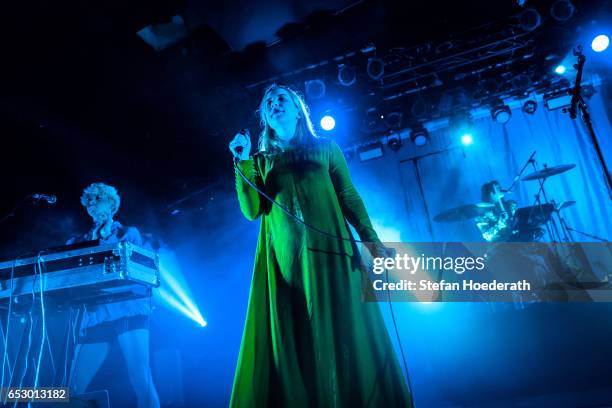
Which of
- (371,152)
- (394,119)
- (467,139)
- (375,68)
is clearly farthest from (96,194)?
(467,139)

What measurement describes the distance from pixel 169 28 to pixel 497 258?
18.6 ft

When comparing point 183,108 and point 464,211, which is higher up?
point 183,108

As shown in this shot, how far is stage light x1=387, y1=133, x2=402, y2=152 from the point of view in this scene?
805cm

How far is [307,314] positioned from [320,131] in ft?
17.7

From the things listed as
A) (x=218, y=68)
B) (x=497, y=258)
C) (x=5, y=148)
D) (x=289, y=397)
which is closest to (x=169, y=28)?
(x=218, y=68)

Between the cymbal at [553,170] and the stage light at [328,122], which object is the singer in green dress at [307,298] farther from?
the cymbal at [553,170]

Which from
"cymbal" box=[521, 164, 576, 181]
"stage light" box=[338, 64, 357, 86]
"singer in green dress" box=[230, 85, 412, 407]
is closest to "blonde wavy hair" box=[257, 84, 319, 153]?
"singer in green dress" box=[230, 85, 412, 407]

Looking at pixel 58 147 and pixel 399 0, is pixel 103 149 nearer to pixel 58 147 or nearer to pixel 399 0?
pixel 58 147

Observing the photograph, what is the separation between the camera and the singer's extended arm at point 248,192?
7.50 feet

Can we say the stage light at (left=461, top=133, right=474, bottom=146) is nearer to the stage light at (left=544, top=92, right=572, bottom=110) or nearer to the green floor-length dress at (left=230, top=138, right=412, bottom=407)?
the stage light at (left=544, top=92, right=572, bottom=110)

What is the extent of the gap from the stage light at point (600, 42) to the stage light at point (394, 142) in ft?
10.7

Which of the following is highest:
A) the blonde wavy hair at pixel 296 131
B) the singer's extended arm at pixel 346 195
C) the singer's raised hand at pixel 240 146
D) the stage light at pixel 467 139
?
the stage light at pixel 467 139

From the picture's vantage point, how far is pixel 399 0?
18.0 ft

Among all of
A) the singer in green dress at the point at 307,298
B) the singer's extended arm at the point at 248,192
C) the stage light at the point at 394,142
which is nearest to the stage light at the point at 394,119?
the stage light at the point at 394,142
